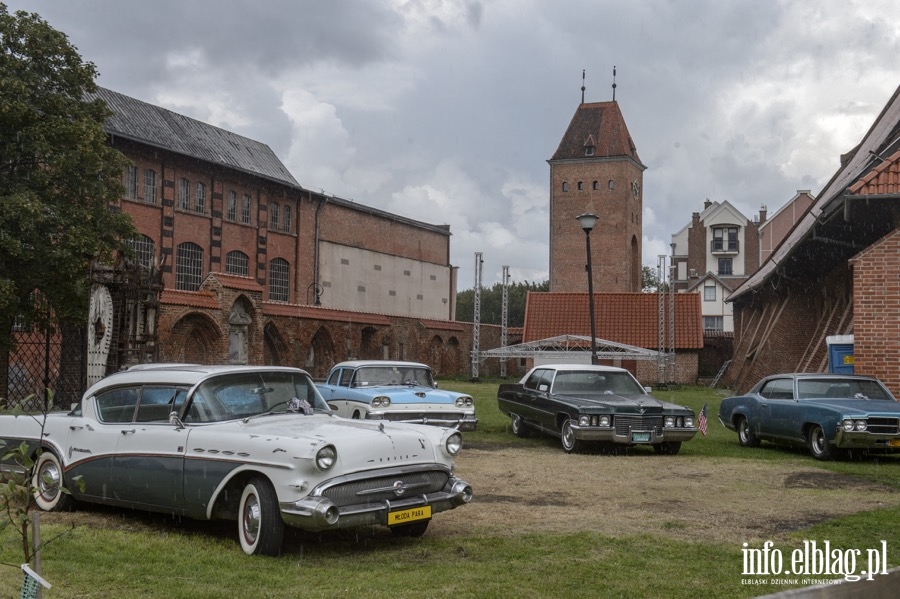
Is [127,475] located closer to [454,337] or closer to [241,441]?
[241,441]

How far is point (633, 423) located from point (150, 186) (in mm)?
33454

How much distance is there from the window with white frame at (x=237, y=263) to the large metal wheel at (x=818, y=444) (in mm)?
36656

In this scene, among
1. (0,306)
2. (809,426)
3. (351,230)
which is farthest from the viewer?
(351,230)

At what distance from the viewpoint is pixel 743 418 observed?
15570mm

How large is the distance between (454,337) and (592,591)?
44.2 m

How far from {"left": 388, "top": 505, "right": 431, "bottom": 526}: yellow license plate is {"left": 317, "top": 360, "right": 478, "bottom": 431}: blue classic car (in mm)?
6752

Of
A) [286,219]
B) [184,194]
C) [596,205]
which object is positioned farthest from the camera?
[596,205]

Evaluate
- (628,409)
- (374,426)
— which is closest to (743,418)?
(628,409)

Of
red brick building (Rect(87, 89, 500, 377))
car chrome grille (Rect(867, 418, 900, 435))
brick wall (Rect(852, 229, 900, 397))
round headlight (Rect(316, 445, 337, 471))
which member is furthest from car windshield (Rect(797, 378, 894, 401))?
red brick building (Rect(87, 89, 500, 377))

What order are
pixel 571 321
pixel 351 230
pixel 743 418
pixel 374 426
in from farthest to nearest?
pixel 351 230, pixel 571 321, pixel 743 418, pixel 374 426

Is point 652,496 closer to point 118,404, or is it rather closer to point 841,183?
point 118,404

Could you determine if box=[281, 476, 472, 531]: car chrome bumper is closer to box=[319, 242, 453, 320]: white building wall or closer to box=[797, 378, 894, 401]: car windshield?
box=[797, 378, 894, 401]: car windshield

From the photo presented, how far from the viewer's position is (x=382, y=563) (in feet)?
21.3

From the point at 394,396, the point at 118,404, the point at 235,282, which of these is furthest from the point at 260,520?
the point at 235,282
